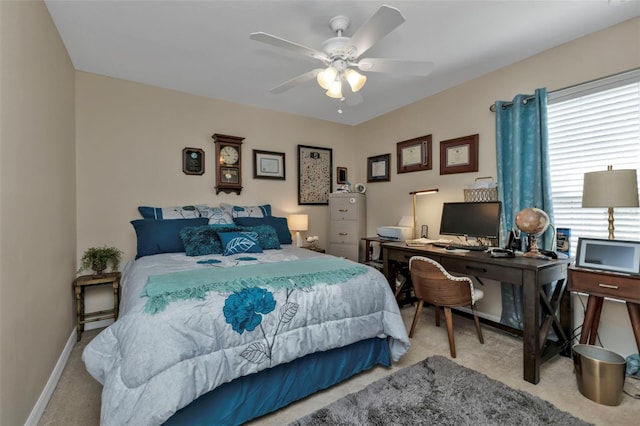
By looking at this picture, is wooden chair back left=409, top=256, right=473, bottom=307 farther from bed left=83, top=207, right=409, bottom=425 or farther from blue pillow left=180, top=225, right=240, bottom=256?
blue pillow left=180, top=225, right=240, bottom=256

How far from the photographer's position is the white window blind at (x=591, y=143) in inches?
84.0

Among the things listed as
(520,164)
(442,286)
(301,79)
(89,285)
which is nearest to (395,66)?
(301,79)

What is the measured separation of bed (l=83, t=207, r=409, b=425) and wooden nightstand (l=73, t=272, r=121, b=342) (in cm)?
89

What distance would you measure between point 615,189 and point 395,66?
164 cm

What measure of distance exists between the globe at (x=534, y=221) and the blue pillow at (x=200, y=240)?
255 centimetres

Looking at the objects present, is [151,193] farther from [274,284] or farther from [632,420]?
[632,420]

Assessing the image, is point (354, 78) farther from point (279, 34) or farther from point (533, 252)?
point (533, 252)

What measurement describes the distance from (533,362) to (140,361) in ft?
7.55

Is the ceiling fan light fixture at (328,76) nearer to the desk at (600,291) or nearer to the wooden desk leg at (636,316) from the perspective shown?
the desk at (600,291)

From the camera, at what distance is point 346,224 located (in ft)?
13.5

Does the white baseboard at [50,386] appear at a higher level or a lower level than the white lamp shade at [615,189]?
lower

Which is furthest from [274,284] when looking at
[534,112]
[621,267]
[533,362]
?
[534,112]

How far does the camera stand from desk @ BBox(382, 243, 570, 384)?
1.94 m

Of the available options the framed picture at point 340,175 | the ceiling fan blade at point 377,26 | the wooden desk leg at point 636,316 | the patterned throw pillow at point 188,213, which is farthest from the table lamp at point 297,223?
the wooden desk leg at point 636,316
